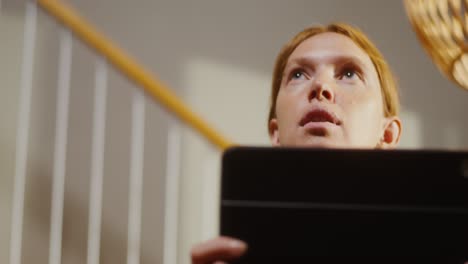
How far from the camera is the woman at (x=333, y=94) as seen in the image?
580 mm

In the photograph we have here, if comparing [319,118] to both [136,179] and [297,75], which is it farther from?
[136,179]

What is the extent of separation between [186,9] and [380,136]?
2.51 feet

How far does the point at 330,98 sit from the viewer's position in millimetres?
587

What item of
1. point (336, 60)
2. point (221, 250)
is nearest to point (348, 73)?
point (336, 60)

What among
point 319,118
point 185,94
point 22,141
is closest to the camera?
point 319,118

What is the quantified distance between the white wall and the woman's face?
1.74ft

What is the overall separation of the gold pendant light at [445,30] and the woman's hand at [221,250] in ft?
0.72

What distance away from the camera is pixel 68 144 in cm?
117

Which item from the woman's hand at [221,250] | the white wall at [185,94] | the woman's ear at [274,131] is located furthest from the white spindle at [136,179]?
the woman's hand at [221,250]

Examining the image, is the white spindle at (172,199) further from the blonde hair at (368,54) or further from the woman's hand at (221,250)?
the woman's hand at (221,250)

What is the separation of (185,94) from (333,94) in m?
0.70

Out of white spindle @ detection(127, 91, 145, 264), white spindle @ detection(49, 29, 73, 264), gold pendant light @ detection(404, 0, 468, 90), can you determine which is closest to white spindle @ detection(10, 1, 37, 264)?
white spindle @ detection(49, 29, 73, 264)

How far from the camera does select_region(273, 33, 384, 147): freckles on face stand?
1.89ft

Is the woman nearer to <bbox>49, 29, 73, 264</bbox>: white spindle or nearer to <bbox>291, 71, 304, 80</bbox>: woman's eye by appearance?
<bbox>291, 71, 304, 80</bbox>: woman's eye
